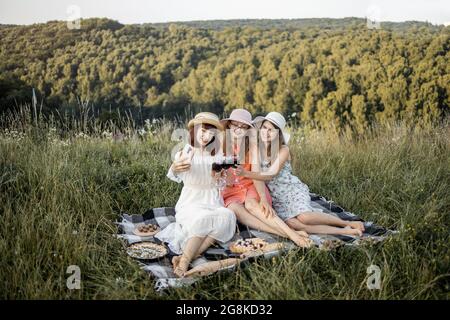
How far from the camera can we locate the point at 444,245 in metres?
3.02

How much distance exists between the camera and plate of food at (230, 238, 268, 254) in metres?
3.34

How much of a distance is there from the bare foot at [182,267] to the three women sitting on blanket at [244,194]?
0.03ft

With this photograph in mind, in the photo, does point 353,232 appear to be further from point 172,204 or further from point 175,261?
point 172,204

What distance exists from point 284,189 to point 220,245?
939mm

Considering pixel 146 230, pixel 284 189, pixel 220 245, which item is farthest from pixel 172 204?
pixel 284 189

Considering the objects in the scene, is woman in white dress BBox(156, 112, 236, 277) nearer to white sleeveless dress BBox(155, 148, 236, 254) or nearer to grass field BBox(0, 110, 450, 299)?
white sleeveless dress BBox(155, 148, 236, 254)

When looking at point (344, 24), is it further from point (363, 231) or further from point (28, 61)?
point (363, 231)

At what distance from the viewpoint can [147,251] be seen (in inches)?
131

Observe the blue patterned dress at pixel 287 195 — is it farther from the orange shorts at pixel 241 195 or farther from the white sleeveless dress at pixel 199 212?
the white sleeveless dress at pixel 199 212

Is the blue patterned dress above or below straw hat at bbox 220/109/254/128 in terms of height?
below

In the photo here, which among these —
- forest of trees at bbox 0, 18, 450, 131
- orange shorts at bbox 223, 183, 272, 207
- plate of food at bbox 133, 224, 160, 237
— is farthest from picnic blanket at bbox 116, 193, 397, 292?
forest of trees at bbox 0, 18, 450, 131

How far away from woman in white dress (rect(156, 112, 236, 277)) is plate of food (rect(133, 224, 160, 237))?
73mm

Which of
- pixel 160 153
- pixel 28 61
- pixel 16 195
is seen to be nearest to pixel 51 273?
pixel 16 195

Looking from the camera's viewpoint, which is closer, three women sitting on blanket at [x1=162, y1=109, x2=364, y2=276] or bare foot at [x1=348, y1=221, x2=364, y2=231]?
three women sitting on blanket at [x1=162, y1=109, x2=364, y2=276]
